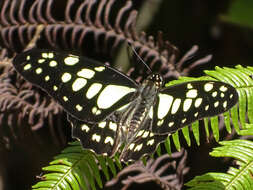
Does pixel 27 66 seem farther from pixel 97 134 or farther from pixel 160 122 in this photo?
pixel 160 122

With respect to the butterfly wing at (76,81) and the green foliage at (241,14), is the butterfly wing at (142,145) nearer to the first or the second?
the butterfly wing at (76,81)

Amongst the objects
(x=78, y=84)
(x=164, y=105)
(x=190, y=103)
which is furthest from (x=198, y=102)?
(x=78, y=84)

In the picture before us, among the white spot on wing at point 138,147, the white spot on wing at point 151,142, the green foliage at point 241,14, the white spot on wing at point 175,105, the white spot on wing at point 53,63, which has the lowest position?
the white spot on wing at point 138,147

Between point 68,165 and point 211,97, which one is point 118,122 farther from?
point 211,97

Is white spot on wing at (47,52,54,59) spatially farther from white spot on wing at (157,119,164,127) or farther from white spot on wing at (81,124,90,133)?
white spot on wing at (157,119,164,127)

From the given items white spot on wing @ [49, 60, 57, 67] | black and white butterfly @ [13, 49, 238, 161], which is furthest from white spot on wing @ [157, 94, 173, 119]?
white spot on wing @ [49, 60, 57, 67]

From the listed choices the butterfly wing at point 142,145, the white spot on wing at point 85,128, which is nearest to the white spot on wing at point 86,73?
the white spot on wing at point 85,128
